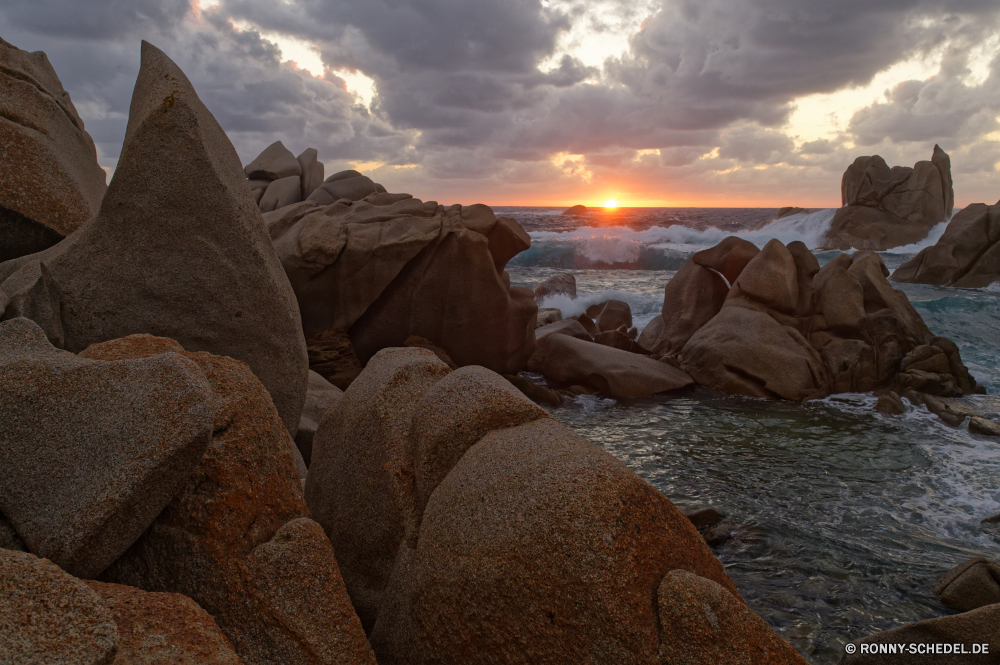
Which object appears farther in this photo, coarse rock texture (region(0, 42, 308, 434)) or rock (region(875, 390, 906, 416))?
rock (region(875, 390, 906, 416))

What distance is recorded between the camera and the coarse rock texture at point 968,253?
76.7 feet

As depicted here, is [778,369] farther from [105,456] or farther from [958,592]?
[105,456]

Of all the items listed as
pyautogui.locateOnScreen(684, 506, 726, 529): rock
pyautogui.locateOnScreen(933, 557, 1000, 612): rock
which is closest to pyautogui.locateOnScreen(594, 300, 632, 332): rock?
pyautogui.locateOnScreen(684, 506, 726, 529): rock

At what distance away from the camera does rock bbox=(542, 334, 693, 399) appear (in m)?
12.5

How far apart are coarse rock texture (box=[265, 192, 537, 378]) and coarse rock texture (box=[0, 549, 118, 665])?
29.4 ft

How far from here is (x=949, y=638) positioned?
4172mm

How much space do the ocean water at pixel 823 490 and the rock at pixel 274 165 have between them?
1136 centimetres

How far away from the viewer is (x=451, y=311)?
1202cm

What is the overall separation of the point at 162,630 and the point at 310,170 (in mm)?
18133

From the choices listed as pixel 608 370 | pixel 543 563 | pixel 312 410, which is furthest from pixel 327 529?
pixel 608 370

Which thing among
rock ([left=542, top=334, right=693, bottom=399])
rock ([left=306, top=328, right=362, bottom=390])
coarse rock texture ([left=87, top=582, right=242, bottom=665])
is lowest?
rock ([left=542, top=334, right=693, bottom=399])

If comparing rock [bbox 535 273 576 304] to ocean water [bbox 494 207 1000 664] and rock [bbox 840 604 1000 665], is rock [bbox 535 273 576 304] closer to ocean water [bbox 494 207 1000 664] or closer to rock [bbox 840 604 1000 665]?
ocean water [bbox 494 207 1000 664]

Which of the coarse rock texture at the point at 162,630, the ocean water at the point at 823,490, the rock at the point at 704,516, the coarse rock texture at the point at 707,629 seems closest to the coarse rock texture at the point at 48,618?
the coarse rock texture at the point at 162,630

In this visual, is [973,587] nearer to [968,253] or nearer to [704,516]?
[704,516]
